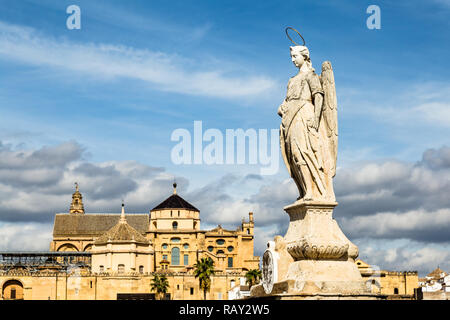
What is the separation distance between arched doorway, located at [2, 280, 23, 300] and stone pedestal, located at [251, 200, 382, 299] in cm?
9187

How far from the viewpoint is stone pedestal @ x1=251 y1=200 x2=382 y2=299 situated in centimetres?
Result: 1086

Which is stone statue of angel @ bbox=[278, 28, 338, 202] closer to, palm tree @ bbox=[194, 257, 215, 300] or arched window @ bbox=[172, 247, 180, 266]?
palm tree @ bbox=[194, 257, 215, 300]

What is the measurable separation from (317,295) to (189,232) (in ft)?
317

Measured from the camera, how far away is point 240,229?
113188 millimetres

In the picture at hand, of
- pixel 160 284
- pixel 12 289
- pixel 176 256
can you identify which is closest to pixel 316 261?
pixel 160 284

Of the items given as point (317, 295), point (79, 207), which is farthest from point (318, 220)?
point (79, 207)

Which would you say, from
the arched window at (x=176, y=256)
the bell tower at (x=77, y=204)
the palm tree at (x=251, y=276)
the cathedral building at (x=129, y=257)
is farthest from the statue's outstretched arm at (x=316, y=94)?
the bell tower at (x=77, y=204)

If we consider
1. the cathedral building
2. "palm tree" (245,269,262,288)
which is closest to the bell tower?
the cathedral building

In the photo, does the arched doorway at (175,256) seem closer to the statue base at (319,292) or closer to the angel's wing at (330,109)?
the angel's wing at (330,109)

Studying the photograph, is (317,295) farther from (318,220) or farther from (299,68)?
(299,68)

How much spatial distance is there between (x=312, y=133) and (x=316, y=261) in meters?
2.20

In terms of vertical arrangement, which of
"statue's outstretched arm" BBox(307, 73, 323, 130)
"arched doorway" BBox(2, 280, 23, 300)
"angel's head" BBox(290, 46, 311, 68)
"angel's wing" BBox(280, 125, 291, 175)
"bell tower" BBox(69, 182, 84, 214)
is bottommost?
"arched doorway" BBox(2, 280, 23, 300)

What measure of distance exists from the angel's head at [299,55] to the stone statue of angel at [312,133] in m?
0.23

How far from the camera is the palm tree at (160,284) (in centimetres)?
9356
